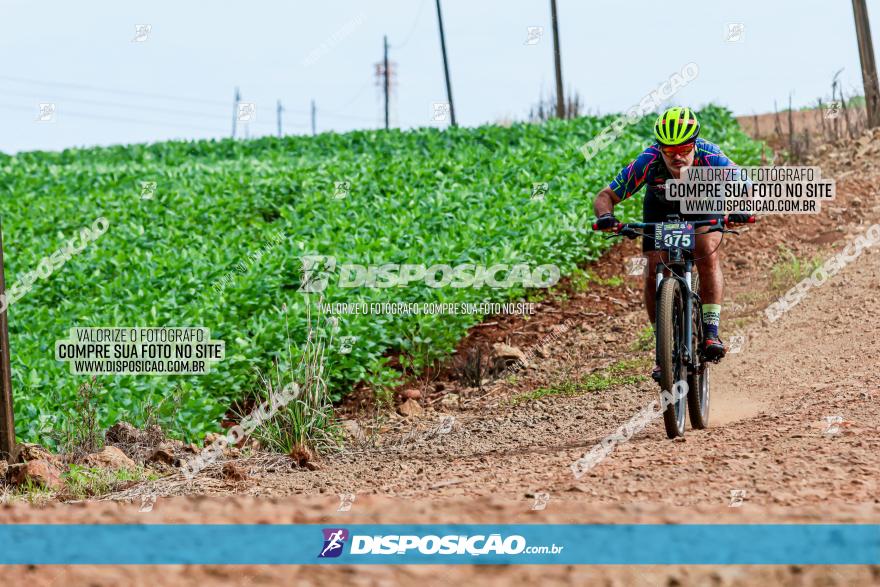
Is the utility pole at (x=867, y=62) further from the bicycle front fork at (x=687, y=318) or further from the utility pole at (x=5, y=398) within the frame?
the utility pole at (x=5, y=398)

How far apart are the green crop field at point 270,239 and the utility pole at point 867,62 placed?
2.26 meters

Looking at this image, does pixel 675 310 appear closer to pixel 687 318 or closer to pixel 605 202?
pixel 687 318

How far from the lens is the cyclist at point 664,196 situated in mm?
6895

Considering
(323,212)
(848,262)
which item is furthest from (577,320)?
(323,212)

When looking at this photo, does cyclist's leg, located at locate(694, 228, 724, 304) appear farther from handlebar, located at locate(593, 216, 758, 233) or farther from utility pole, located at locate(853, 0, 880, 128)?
utility pole, located at locate(853, 0, 880, 128)

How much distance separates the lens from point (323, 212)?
16359 mm

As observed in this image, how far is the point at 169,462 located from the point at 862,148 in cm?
1413

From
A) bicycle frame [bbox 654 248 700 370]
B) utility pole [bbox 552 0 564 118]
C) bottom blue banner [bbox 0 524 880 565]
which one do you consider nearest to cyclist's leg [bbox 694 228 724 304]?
bicycle frame [bbox 654 248 700 370]

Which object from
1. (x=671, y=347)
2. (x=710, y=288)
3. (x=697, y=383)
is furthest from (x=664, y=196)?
(x=697, y=383)

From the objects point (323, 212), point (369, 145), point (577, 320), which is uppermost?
point (369, 145)

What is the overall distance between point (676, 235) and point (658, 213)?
0.53 meters

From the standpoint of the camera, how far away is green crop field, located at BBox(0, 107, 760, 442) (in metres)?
10.8

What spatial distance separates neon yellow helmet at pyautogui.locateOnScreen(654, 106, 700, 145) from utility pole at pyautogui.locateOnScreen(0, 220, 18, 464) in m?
5.10

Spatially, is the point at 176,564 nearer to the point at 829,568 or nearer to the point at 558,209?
the point at 829,568
